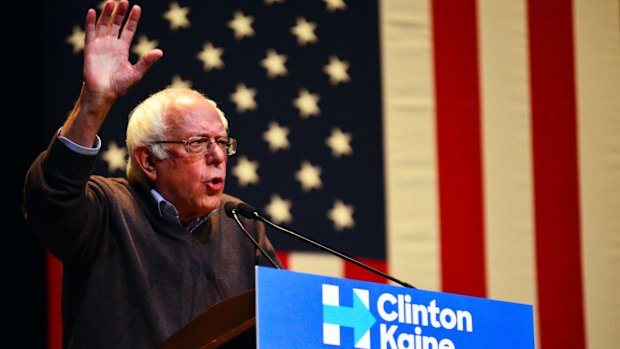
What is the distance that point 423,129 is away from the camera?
14.9 ft

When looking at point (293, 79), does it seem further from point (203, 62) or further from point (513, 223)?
point (513, 223)

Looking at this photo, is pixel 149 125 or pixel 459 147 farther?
pixel 459 147

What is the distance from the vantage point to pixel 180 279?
2.90 m

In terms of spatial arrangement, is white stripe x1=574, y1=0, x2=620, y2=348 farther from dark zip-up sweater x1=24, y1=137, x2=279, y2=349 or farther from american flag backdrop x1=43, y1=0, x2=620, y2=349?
dark zip-up sweater x1=24, y1=137, x2=279, y2=349

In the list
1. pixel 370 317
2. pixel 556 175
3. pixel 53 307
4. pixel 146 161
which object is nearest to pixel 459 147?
pixel 556 175

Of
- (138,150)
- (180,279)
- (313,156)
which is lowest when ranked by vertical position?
(180,279)

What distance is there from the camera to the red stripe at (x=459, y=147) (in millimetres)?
4504

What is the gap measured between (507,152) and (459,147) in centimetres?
22

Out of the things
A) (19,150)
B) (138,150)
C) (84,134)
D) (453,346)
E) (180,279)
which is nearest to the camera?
(453,346)

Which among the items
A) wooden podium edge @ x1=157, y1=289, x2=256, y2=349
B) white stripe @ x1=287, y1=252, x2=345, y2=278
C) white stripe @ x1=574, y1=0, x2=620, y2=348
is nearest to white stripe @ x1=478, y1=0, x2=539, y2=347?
white stripe @ x1=574, y1=0, x2=620, y2=348

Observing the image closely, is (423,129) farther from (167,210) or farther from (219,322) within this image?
(219,322)

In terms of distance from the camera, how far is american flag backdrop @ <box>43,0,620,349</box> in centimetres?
437

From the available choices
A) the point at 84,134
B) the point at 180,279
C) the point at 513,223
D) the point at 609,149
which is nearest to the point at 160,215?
the point at 180,279

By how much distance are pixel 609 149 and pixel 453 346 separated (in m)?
2.74
